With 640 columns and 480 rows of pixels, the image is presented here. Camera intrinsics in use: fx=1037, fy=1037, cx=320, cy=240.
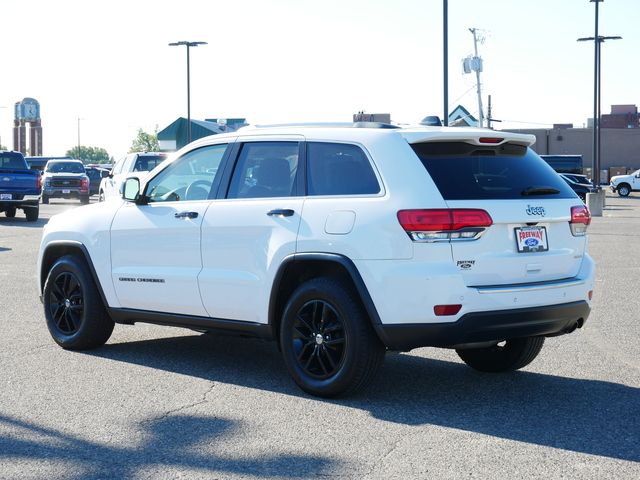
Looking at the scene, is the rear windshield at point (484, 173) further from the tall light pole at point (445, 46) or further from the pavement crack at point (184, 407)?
the tall light pole at point (445, 46)

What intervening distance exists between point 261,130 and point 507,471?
3379 millimetres

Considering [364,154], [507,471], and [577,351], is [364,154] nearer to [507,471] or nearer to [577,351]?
[507,471]

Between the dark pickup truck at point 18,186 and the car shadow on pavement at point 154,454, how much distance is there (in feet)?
78.7

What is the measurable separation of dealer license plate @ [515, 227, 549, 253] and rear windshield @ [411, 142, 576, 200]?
0.72 feet

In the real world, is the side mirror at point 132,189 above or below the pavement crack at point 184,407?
above

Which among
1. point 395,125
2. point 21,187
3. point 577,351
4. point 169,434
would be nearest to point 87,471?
point 169,434

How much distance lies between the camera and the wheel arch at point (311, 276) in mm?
6398

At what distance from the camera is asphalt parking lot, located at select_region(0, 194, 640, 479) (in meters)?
5.21

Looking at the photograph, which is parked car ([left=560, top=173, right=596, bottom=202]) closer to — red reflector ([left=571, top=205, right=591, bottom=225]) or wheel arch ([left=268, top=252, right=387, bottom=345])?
red reflector ([left=571, top=205, right=591, bottom=225])

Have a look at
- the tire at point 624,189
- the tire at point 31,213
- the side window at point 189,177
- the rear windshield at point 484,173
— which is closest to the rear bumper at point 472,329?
the rear windshield at point 484,173

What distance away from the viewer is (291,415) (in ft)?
20.7

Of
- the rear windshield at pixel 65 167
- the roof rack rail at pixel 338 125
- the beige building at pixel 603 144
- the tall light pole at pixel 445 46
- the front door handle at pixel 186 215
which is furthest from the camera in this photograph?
the beige building at pixel 603 144

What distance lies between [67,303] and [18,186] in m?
21.6

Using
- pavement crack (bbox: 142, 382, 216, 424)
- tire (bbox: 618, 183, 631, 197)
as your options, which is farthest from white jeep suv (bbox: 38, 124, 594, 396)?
tire (bbox: 618, 183, 631, 197)
